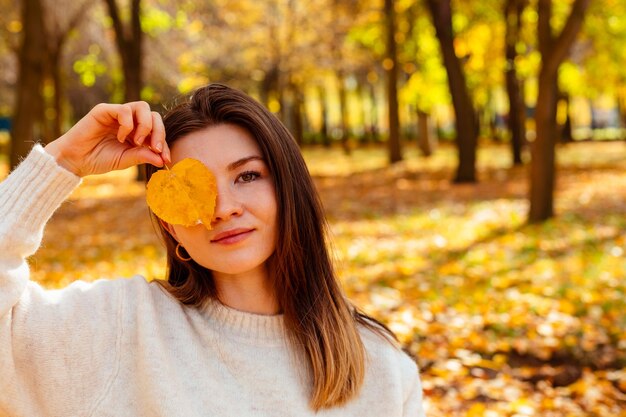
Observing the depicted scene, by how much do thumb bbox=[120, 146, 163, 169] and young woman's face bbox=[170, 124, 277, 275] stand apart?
70 mm

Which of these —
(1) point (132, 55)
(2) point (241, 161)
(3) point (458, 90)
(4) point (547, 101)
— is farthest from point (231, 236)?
(1) point (132, 55)

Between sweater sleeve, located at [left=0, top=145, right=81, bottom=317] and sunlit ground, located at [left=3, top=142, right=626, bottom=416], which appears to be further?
sunlit ground, located at [left=3, top=142, right=626, bottom=416]

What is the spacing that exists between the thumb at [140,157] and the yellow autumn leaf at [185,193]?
43mm

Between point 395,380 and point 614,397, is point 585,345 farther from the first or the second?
point 395,380

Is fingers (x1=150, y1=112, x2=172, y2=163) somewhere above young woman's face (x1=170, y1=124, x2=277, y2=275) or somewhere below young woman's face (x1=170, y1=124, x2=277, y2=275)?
above

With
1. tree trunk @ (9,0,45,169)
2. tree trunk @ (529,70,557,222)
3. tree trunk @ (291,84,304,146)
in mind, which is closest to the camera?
tree trunk @ (529,70,557,222)

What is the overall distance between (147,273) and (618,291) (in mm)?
4375

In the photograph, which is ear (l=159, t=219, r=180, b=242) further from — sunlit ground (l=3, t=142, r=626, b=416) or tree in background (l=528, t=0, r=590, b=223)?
tree in background (l=528, t=0, r=590, b=223)

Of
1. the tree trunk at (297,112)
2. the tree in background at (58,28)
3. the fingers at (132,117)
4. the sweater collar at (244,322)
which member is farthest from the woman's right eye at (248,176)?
the tree trunk at (297,112)

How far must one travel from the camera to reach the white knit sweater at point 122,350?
66.8 inches

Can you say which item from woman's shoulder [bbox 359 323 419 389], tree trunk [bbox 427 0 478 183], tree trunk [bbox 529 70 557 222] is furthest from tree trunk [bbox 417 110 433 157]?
woman's shoulder [bbox 359 323 419 389]

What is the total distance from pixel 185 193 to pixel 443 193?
1220 centimetres

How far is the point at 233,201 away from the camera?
182 centimetres

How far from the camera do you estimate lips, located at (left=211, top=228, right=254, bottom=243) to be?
183cm
